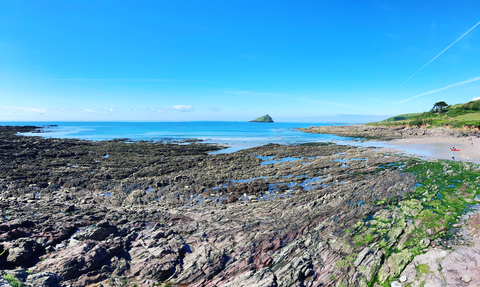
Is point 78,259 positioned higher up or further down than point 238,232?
higher up

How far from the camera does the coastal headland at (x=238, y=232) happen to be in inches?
317

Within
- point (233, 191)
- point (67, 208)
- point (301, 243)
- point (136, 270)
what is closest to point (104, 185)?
point (67, 208)

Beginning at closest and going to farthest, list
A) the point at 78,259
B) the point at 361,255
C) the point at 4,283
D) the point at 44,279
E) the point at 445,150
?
the point at 4,283, the point at 44,279, the point at 78,259, the point at 361,255, the point at 445,150

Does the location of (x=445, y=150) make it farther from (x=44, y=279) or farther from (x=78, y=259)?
(x=44, y=279)

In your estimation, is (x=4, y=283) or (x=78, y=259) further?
(x=78, y=259)

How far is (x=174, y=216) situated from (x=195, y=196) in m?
4.93

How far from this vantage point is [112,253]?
29.9 ft

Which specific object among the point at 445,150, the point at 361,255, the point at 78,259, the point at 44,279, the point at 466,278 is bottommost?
the point at 361,255

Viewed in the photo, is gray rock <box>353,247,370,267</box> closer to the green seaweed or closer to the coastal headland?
the coastal headland

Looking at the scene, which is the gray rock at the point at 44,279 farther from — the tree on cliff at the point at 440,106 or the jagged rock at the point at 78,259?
the tree on cliff at the point at 440,106

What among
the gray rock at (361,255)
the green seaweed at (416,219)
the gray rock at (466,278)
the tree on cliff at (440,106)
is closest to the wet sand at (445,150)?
the green seaweed at (416,219)

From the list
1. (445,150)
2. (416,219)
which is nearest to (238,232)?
(416,219)

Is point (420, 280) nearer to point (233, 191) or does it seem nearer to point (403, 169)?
point (233, 191)

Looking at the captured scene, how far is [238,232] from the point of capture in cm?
1108
